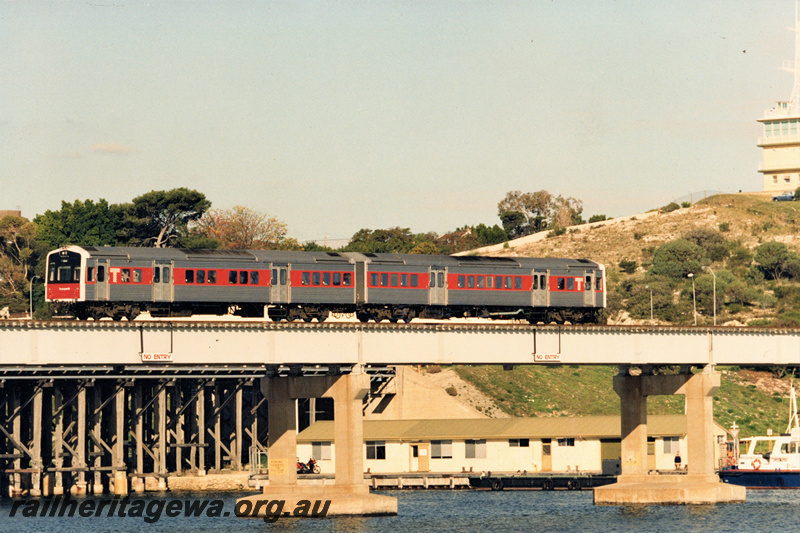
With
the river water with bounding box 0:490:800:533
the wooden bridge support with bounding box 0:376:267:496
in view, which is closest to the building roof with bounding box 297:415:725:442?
the wooden bridge support with bounding box 0:376:267:496

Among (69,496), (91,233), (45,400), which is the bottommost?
(69,496)

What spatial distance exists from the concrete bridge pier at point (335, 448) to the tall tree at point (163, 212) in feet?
291

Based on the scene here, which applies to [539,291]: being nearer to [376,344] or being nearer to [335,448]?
[376,344]

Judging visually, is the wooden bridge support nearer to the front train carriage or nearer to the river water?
the river water

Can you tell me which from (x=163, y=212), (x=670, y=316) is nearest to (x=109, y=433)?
(x=163, y=212)

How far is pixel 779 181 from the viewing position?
646 ft

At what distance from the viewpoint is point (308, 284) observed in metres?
71.9

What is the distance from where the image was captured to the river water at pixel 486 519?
2493 inches

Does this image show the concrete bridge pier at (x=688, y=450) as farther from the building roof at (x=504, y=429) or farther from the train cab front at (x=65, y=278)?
the train cab front at (x=65, y=278)

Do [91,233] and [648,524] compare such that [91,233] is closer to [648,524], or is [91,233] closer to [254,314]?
[254,314]

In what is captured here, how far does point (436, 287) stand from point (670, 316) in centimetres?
9043

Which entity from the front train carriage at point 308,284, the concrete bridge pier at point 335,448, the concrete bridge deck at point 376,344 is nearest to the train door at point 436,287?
the concrete bridge deck at point 376,344

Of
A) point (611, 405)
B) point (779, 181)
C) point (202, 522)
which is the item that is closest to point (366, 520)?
point (202, 522)

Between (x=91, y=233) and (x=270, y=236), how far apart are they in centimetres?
2840
